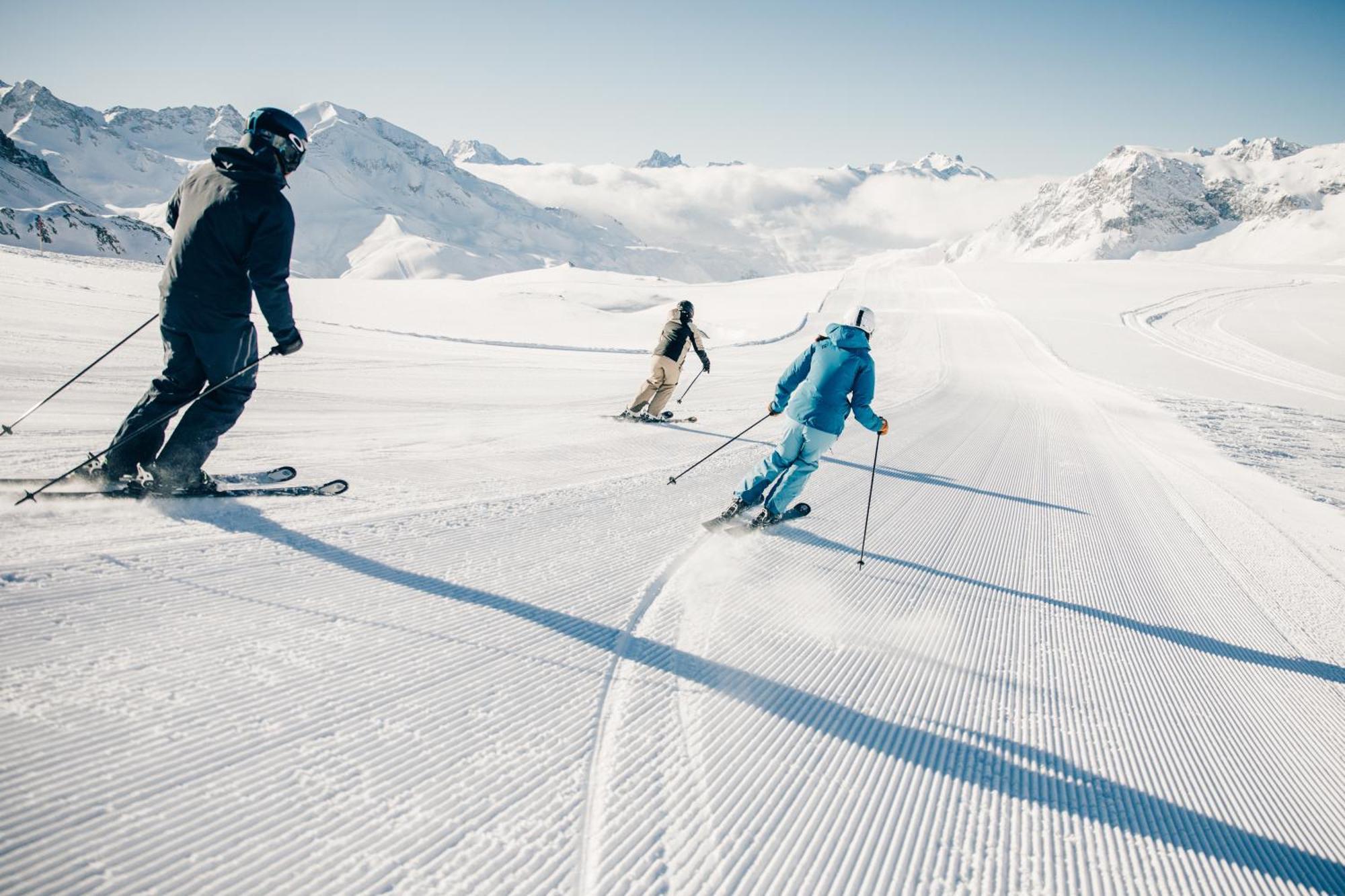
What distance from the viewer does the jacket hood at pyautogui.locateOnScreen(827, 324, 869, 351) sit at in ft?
16.2

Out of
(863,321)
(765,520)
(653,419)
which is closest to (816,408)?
(863,321)

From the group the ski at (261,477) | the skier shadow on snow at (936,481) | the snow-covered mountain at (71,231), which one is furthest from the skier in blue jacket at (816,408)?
the snow-covered mountain at (71,231)

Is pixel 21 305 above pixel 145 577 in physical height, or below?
above

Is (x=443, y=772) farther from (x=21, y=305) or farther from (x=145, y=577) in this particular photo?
(x=21, y=305)

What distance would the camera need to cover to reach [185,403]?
393 centimetres

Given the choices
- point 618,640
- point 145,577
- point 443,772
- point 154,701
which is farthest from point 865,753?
point 145,577

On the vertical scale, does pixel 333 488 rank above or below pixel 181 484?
below

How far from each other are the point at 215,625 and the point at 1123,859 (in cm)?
376

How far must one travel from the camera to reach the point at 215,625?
2658 mm

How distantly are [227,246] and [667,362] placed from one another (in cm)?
561

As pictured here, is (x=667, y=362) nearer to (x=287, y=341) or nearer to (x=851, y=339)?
(x=851, y=339)

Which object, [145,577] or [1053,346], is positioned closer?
[145,577]

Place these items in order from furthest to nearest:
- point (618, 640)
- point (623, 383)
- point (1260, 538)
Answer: point (623, 383) < point (1260, 538) < point (618, 640)

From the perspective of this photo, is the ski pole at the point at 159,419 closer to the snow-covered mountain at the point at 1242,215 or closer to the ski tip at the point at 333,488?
the ski tip at the point at 333,488
